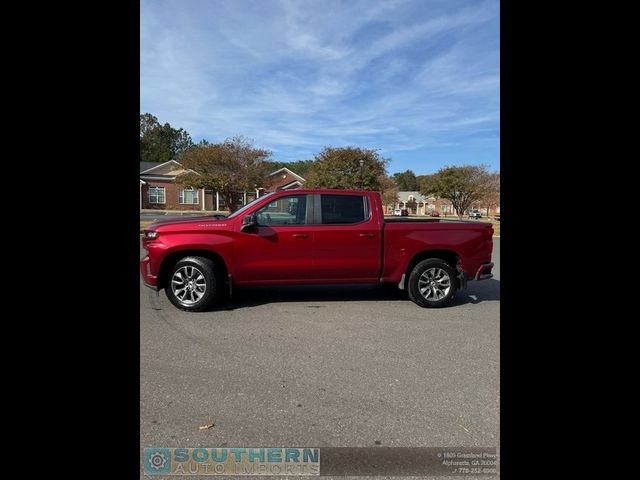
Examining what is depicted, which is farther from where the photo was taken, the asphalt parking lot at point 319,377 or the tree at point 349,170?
the tree at point 349,170

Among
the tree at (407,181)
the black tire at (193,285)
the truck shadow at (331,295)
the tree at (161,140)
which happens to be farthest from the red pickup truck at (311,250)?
the tree at (407,181)

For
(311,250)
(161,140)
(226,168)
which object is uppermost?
(161,140)

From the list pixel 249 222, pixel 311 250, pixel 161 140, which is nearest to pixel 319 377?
pixel 311 250

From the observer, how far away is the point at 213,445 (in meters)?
2.25

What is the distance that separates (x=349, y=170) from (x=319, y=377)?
2440 cm

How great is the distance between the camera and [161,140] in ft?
283

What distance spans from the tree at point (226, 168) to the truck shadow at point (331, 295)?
1970 centimetres

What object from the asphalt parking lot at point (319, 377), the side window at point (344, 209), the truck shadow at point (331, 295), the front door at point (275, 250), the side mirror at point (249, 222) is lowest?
the asphalt parking lot at point (319, 377)

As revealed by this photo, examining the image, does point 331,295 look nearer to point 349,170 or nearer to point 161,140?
point 349,170

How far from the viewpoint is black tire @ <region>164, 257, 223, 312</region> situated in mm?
5043

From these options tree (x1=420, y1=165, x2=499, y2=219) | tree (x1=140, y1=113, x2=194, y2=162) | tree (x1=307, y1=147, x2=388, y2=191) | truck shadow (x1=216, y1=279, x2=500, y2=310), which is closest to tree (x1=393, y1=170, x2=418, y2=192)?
tree (x1=140, y1=113, x2=194, y2=162)

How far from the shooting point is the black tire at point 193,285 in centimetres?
504

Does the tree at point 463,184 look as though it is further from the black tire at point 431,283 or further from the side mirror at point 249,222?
the side mirror at point 249,222
